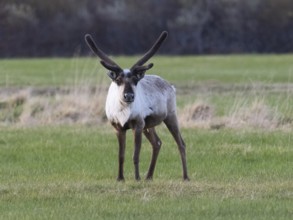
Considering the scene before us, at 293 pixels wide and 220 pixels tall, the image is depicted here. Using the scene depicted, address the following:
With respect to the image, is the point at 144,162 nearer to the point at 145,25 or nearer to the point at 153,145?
the point at 153,145

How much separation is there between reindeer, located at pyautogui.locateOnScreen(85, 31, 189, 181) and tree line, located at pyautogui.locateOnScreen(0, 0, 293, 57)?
4616cm

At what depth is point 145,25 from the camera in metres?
65.9

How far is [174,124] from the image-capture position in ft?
50.9

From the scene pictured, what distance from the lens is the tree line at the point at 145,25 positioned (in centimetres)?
6266

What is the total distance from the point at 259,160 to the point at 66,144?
12.3ft

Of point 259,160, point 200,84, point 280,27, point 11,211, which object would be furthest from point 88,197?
point 280,27

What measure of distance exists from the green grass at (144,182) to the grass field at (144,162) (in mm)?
14

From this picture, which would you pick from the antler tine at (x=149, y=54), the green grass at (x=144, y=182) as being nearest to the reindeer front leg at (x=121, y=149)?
the green grass at (x=144, y=182)

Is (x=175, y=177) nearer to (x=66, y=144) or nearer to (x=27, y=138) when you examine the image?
(x=66, y=144)

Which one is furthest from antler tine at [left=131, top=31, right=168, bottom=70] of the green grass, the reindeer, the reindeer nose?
the green grass

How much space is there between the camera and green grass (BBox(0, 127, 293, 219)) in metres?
12.1

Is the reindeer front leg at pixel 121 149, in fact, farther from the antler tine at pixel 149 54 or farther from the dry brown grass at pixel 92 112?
the dry brown grass at pixel 92 112

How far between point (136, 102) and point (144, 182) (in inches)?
43.3

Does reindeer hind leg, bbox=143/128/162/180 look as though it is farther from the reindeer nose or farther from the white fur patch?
the reindeer nose
